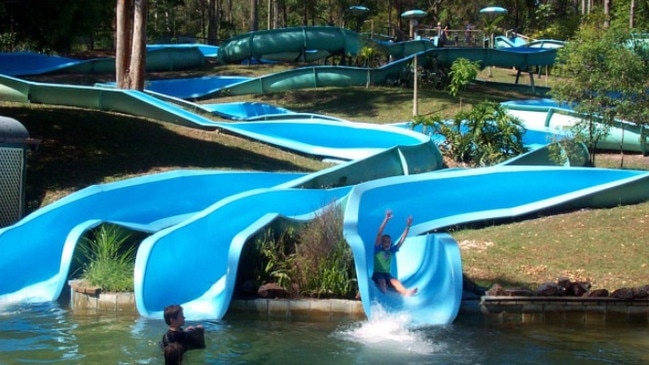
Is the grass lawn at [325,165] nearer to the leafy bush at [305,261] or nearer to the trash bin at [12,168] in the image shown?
the trash bin at [12,168]

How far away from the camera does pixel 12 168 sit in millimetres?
12242

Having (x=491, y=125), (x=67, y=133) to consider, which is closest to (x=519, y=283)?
(x=491, y=125)

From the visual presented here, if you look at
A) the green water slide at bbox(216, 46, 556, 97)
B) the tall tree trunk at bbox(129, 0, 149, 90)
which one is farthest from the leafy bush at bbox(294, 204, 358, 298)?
the green water slide at bbox(216, 46, 556, 97)

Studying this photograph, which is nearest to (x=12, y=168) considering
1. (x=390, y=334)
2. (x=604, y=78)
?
(x=390, y=334)

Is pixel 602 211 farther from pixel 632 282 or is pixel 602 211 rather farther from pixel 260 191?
pixel 260 191

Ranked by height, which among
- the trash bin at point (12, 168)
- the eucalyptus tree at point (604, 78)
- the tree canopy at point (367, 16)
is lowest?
the trash bin at point (12, 168)

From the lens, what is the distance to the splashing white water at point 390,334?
802 centimetres

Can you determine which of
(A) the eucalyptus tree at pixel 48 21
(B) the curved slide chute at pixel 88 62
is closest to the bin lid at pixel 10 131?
(A) the eucalyptus tree at pixel 48 21

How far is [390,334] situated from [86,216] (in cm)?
451

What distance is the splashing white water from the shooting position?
8016mm

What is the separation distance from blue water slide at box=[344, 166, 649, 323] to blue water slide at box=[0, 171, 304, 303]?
2.44 metres

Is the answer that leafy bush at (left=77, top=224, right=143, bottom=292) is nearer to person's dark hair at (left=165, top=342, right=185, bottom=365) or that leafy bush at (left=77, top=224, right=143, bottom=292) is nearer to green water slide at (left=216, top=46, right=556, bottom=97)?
person's dark hair at (left=165, top=342, right=185, bottom=365)

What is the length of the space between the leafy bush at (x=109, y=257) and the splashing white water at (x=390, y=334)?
258 cm

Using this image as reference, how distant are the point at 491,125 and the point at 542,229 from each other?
549cm
